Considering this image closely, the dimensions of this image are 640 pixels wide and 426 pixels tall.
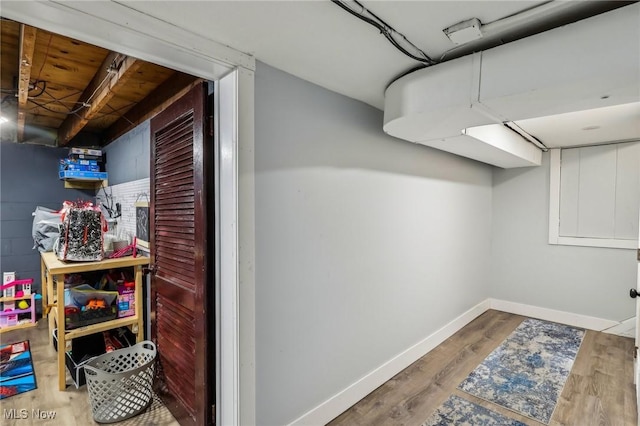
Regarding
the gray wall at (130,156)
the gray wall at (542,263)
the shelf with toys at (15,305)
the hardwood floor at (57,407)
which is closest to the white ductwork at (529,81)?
the gray wall at (130,156)

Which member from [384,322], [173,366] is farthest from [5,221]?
[384,322]

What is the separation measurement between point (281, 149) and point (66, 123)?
3.73 m

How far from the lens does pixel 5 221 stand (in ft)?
12.8

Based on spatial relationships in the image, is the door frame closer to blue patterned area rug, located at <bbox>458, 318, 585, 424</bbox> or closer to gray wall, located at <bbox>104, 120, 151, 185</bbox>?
gray wall, located at <bbox>104, 120, 151, 185</bbox>

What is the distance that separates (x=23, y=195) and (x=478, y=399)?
213 inches

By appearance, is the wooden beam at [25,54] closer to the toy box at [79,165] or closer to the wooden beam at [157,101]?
the wooden beam at [157,101]

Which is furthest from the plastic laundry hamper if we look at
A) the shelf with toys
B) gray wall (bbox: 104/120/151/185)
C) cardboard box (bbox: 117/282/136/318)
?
the shelf with toys

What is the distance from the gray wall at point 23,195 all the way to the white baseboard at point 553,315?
5930 millimetres

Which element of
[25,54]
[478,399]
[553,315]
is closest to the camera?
[25,54]

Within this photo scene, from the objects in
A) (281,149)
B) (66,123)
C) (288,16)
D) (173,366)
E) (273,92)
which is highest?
(66,123)

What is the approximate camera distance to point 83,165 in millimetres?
3748

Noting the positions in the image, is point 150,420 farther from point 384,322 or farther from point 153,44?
point 153,44

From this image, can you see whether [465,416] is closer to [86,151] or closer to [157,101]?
[157,101]

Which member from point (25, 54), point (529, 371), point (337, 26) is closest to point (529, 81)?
point (337, 26)
